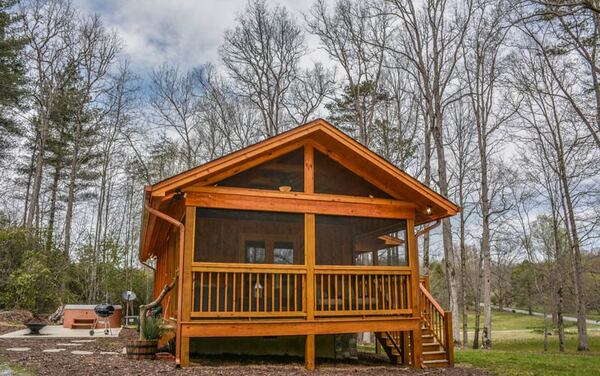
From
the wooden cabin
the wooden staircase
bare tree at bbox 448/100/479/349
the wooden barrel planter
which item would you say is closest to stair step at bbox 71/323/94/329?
the wooden cabin

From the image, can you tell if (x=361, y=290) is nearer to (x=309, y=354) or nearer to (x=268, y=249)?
(x=309, y=354)

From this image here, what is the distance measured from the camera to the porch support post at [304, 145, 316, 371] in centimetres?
802

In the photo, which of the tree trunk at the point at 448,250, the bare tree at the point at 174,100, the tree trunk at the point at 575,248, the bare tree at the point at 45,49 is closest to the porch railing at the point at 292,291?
the tree trunk at the point at 448,250

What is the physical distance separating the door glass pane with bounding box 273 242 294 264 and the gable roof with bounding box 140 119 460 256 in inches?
60.7

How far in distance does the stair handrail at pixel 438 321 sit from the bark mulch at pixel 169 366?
0.44m

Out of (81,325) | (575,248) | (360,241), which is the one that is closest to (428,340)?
(360,241)

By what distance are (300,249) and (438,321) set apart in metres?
3.55

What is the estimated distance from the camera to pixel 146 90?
2397 centimetres

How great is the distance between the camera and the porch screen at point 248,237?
26.3ft

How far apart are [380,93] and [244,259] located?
14.9m

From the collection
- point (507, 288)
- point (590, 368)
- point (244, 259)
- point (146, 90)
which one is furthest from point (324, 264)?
point (507, 288)

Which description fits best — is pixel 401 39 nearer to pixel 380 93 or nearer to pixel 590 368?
pixel 380 93

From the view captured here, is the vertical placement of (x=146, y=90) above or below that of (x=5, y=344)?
above

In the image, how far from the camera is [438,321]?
962 cm
